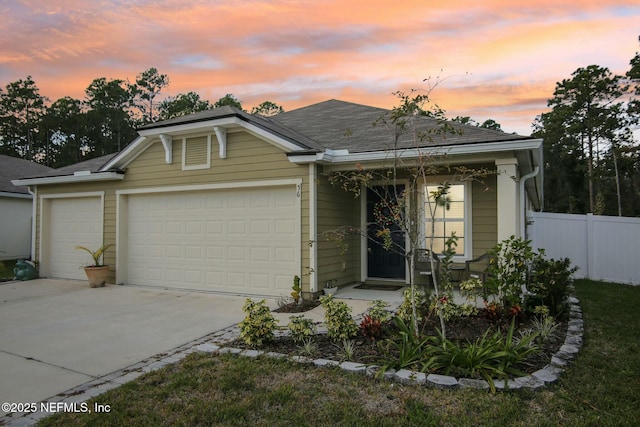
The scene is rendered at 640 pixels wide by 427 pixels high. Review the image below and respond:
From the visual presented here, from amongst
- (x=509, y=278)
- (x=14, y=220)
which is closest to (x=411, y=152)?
(x=509, y=278)

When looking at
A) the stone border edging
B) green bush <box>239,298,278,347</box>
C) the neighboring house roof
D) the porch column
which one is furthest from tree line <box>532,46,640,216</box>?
the neighboring house roof

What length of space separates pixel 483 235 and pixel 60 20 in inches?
391

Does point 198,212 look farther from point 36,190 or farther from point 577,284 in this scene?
point 577,284

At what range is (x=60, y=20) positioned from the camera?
9.00 m

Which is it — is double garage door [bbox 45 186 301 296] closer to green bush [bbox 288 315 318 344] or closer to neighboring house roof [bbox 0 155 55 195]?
green bush [bbox 288 315 318 344]

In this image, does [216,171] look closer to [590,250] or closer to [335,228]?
[335,228]

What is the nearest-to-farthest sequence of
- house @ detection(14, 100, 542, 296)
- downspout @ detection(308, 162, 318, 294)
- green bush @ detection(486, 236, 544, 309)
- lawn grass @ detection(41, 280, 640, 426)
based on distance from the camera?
lawn grass @ detection(41, 280, 640, 426), green bush @ detection(486, 236, 544, 309), house @ detection(14, 100, 542, 296), downspout @ detection(308, 162, 318, 294)

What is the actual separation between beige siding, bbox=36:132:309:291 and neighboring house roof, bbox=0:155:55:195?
7882mm

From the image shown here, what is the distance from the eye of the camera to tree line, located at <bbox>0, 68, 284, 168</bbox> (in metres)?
31.8

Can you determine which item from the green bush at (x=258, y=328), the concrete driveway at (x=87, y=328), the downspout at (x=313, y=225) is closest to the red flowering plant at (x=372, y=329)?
the green bush at (x=258, y=328)

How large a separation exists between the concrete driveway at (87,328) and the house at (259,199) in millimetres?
899

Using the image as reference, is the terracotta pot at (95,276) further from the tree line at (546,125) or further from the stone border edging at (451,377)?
the tree line at (546,125)

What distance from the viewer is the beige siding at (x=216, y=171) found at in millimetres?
7824

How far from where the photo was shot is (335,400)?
3283 mm
